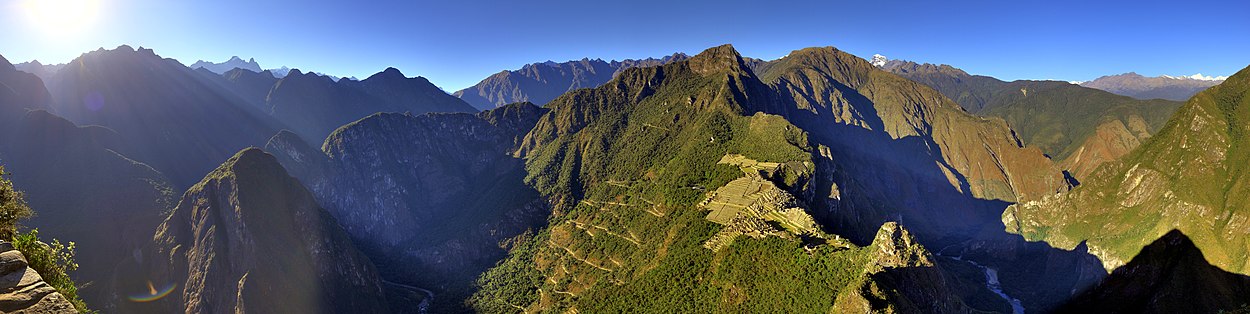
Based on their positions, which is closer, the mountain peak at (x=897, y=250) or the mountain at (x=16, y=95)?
the mountain peak at (x=897, y=250)

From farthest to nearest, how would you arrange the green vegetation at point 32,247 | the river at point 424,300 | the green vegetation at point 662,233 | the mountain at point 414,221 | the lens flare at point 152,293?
the mountain at point 414,221
the river at point 424,300
the lens flare at point 152,293
the green vegetation at point 662,233
the green vegetation at point 32,247

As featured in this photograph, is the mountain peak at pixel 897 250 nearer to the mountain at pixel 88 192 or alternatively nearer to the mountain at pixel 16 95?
the mountain at pixel 88 192

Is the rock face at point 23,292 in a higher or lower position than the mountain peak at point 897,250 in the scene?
higher

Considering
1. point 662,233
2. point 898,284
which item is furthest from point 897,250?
point 662,233

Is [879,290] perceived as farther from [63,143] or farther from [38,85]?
[38,85]

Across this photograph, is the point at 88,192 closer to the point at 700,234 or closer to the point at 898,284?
the point at 700,234

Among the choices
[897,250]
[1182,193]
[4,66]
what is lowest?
[1182,193]

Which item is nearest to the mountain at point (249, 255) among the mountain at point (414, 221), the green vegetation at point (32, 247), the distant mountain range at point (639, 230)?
the distant mountain range at point (639, 230)
